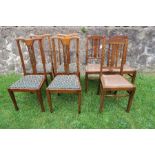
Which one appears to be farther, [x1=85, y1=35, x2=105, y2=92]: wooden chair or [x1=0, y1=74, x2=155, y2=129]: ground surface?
[x1=85, y1=35, x2=105, y2=92]: wooden chair

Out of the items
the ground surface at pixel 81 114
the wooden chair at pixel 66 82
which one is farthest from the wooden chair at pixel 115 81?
the wooden chair at pixel 66 82

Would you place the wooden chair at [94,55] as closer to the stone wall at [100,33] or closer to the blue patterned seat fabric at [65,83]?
the blue patterned seat fabric at [65,83]

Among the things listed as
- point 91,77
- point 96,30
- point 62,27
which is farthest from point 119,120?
point 62,27

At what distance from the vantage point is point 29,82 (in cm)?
273

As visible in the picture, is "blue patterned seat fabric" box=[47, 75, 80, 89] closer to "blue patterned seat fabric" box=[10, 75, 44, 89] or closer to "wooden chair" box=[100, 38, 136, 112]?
"blue patterned seat fabric" box=[10, 75, 44, 89]

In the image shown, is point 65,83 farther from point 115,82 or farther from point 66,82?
point 115,82

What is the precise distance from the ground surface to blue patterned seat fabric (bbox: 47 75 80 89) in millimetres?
523

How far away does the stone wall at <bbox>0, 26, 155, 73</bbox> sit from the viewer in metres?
3.89

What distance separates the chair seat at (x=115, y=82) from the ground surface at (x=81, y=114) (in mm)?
518

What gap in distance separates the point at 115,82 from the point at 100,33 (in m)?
1.71

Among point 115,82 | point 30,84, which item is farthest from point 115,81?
point 30,84

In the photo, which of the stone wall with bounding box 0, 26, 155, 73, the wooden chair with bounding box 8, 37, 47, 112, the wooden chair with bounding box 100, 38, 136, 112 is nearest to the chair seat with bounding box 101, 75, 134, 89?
the wooden chair with bounding box 100, 38, 136, 112

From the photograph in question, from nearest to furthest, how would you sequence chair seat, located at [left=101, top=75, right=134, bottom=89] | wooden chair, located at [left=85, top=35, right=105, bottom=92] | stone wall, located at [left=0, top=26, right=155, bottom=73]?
chair seat, located at [left=101, top=75, right=134, bottom=89], wooden chair, located at [left=85, top=35, right=105, bottom=92], stone wall, located at [left=0, top=26, right=155, bottom=73]

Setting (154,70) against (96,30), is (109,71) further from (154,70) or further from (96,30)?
(154,70)
